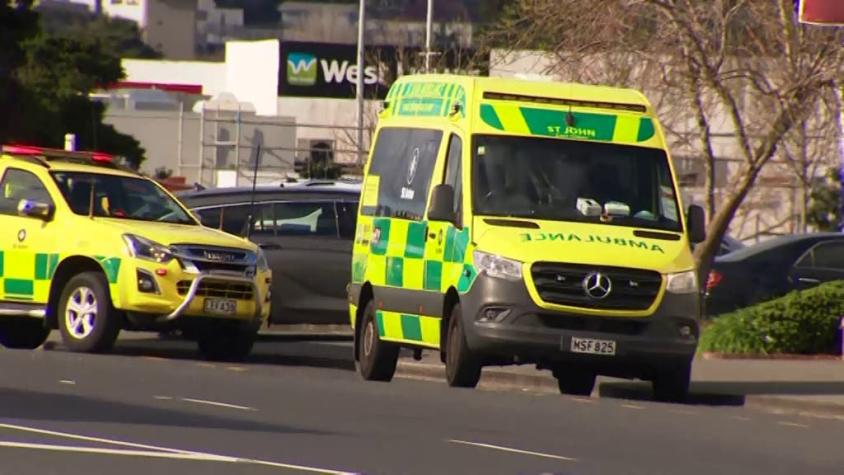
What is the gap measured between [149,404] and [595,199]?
4.26 metres

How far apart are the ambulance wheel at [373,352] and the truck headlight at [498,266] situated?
1895 mm

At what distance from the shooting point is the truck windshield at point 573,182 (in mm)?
15164

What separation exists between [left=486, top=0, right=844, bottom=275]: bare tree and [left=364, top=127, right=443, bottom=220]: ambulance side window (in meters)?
4.67

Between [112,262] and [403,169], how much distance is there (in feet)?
9.68

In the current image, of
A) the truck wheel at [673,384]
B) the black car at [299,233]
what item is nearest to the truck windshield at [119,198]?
the black car at [299,233]

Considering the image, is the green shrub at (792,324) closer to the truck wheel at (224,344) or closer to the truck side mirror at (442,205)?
the truck wheel at (224,344)

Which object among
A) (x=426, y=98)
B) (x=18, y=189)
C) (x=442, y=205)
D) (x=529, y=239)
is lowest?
(x=18, y=189)

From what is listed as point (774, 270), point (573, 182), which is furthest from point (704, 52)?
point (573, 182)

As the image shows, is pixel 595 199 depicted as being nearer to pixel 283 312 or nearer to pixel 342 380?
pixel 342 380

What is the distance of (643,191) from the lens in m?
15.5

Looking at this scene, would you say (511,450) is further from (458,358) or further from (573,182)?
(573,182)

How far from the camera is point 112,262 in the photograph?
1736 cm

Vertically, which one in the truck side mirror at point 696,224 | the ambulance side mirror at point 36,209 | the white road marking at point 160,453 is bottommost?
the white road marking at point 160,453

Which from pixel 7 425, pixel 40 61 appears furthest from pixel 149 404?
pixel 40 61
